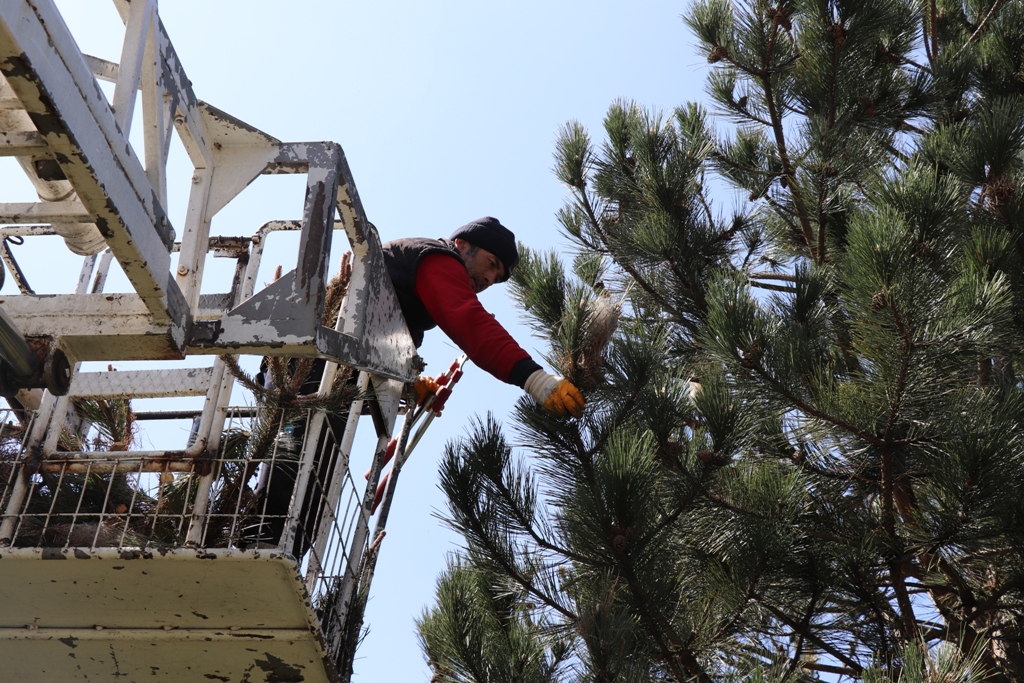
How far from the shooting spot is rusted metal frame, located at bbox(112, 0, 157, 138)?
260 centimetres

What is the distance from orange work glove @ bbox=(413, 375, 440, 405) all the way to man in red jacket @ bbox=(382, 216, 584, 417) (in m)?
0.13

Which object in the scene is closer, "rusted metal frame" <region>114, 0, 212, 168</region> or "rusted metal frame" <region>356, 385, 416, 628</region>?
"rusted metal frame" <region>114, 0, 212, 168</region>

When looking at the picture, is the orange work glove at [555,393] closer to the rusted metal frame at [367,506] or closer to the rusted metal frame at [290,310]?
the rusted metal frame at [367,506]

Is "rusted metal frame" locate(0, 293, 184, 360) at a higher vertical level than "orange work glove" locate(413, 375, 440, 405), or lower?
lower

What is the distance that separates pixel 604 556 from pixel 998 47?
386 cm

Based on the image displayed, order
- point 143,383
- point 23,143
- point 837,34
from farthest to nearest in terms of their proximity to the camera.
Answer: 1. point 837,34
2. point 143,383
3. point 23,143

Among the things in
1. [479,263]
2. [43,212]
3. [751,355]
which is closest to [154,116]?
[43,212]

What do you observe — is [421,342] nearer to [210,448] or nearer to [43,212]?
[210,448]

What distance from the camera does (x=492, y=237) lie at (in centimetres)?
440

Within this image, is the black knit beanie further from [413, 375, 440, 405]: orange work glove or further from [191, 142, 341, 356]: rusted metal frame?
[191, 142, 341, 356]: rusted metal frame

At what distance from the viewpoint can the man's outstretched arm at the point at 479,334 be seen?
3.61 meters

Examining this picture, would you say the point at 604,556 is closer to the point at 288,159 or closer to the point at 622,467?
the point at 622,467

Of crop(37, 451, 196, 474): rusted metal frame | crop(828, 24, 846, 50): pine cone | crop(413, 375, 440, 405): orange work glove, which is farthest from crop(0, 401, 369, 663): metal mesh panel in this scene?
crop(828, 24, 846, 50): pine cone

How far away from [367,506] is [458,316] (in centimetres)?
65
